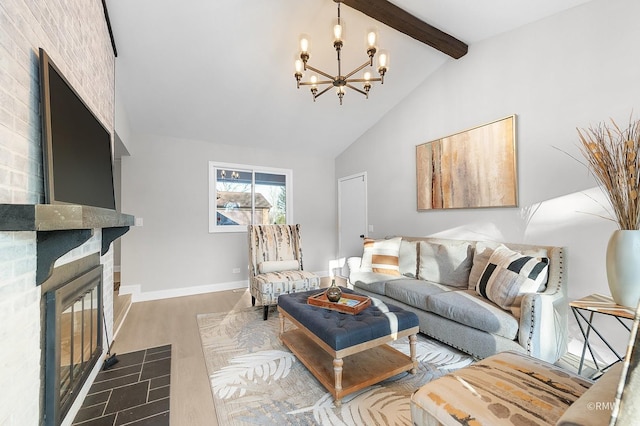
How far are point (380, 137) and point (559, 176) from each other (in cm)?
247

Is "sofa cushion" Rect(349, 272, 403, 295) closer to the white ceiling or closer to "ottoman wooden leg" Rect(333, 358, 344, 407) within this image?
"ottoman wooden leg" Rect(333, 358, 344, 407)

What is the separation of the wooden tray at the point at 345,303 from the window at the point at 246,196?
9.11 ft

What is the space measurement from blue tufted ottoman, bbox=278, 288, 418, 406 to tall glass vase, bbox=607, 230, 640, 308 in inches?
49.3

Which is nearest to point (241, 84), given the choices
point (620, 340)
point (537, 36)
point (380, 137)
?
point (380, 137)

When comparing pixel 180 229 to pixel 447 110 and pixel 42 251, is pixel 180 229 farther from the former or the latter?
pixel 447 110

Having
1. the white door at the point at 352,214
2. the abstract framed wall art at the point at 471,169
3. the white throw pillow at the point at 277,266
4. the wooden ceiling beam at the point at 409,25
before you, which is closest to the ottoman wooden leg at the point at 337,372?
the white throw pillow at the point at 277,266

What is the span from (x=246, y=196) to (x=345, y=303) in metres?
3.23

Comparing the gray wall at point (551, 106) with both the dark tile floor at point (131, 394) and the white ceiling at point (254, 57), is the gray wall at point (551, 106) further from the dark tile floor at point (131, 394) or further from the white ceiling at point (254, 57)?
the dark tile floor at point (131, 394)

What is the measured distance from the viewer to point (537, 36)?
2.57 meters

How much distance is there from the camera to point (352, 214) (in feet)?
16.7

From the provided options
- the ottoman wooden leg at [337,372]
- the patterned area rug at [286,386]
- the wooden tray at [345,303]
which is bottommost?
the patterned area rug at [286,386]

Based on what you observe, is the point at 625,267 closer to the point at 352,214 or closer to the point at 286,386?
the point at 286,386

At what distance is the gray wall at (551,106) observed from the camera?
84.4 inches

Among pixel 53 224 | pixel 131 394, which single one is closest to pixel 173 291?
pixel 131 394
